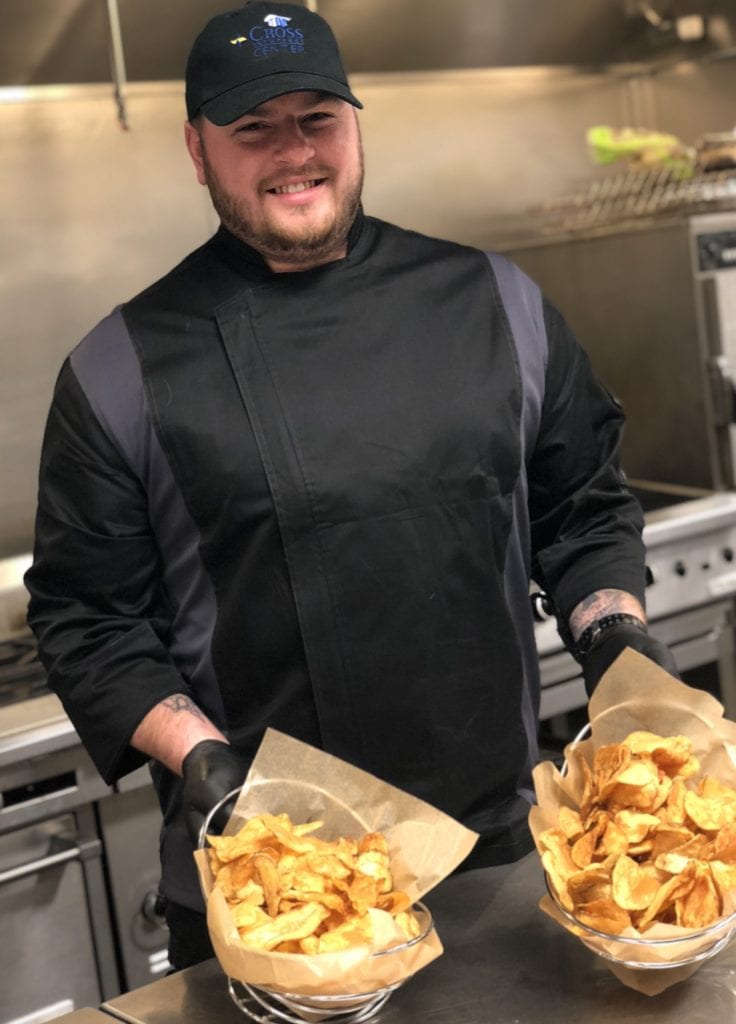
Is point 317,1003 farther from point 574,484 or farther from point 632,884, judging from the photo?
point 574,484

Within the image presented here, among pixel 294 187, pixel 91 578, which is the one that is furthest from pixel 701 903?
pixel 294 187

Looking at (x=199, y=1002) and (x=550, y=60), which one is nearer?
(x=199, y=1002)

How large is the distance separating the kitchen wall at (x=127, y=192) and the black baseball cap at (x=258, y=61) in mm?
1231

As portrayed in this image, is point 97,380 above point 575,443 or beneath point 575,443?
above

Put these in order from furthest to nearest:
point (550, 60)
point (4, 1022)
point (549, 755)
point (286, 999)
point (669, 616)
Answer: point (550, 60) → point (669, 616) → point (4, 1022) → point (549, 755) → point (286, 999)

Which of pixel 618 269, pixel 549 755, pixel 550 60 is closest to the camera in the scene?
pixel 549 755

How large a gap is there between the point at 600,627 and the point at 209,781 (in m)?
0.44

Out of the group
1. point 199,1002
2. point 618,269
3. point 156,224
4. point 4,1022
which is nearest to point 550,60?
point 618,269

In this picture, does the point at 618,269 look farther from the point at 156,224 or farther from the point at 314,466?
the point at 314,466

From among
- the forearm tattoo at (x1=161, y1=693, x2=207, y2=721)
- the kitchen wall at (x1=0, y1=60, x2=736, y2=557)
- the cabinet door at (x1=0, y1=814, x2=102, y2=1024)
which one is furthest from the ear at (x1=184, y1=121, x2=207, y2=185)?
the kitchen wall at (x1=0, y1=60, x2=736, y2=557)

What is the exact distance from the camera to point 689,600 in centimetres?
266

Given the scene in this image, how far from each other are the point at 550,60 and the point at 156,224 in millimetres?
1060

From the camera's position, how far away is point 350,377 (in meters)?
1.41

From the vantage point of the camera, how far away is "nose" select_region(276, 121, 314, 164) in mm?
1358
